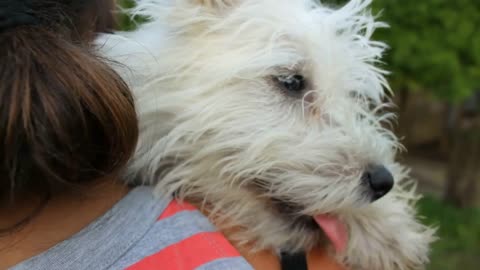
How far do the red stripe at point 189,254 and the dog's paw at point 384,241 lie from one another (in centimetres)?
46

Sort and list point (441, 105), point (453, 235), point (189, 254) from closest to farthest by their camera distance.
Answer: point (189, 254) → point (453, 235) → point (441, 105)

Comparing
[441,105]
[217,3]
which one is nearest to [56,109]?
[217,3]

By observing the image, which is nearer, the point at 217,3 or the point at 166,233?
the point at 166,233

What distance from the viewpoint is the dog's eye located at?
1.65 metres

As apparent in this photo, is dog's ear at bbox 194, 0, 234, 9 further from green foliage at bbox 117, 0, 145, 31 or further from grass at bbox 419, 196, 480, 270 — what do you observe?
grass at bbox 419, 196, 480, 270

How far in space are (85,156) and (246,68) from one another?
48 cm

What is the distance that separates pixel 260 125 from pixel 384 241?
45 centimetres

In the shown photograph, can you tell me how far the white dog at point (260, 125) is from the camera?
1549 millimetres

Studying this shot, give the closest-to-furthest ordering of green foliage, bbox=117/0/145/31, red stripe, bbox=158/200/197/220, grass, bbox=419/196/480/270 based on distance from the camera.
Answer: red stripe, bbox=158/200/197/220 < green foliage, bbox=117/0/145/31 < grass, bbox=419/196/480/270

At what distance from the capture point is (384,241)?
5.70 ft

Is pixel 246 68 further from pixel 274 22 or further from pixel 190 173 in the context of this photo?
pixel 190 173

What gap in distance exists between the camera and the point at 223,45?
5.29 ft

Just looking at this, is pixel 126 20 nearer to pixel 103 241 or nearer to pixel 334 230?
pixel 334 230

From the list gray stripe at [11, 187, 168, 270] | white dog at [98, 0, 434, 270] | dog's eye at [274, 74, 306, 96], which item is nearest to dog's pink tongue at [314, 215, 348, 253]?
white dog at [98, 0, 434, 270]
